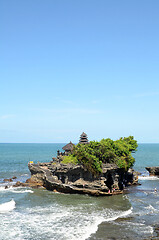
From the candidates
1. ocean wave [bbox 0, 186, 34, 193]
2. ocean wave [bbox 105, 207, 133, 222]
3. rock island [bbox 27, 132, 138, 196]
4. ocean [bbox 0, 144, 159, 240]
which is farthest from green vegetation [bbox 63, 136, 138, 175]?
ocean wave [bbox 105, 207, 133, 222]

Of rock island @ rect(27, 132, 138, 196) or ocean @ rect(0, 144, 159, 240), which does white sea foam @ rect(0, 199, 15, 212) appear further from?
rock island @ rect(27, 132, 138, 196)

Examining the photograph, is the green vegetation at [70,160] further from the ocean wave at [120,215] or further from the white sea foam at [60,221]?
the ocean wave at [120,215]

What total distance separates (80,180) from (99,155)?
6480mm

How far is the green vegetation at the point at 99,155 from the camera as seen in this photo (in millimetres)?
45062

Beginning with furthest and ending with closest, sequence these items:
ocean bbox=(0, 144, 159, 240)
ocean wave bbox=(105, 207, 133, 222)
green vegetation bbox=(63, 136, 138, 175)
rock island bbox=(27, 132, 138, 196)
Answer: green vegetation bbox=(63, 136, 138, 175)
rock island bbox=(27, 132, 138, 196)
ocean wave bbox=(105, 207, 133, 222)
ocean bbox=(0, 144, 159, 240)

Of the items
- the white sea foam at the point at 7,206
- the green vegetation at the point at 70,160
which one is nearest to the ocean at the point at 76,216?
the white sea foam at the point at 7,206

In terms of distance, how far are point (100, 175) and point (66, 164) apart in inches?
295

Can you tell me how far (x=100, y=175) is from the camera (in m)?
45.5

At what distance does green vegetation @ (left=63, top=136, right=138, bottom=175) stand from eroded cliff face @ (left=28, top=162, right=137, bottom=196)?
1404mm

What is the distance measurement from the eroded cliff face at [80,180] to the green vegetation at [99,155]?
4.61 feet

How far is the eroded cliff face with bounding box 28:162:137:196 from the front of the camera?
43.8m

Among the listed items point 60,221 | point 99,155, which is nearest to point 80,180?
point 99,155

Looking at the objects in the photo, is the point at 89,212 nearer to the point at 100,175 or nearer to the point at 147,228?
the point at 147,228

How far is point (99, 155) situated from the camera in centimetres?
4838
